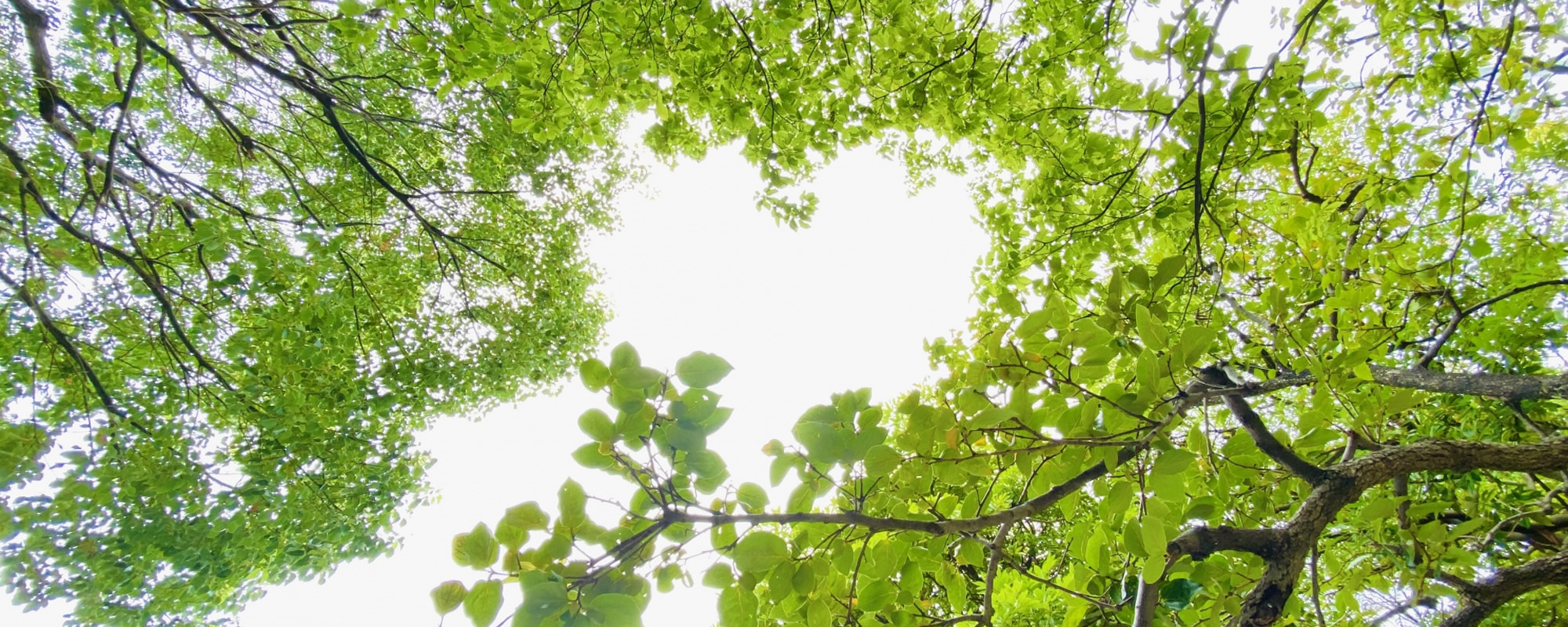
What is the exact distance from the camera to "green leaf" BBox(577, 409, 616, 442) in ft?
3.02

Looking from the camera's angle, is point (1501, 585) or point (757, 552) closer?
point (757, 552)

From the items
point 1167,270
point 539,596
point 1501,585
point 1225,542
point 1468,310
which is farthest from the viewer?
point 1468,310

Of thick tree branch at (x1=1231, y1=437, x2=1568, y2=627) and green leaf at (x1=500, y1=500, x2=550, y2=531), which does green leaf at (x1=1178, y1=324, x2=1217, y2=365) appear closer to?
thick tree branch at (x1=1231, y1=437, x2=1568, y2=627)

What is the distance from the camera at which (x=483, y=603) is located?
0.89 metres

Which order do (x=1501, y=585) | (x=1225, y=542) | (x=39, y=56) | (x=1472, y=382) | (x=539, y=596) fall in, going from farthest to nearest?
(x=39, y=56), (x=1472, y=382), (x=1501, y=585), (x=1225, y=542), (x=539, y=596)

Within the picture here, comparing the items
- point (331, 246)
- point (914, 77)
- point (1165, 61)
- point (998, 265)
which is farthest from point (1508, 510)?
point (331, 246)

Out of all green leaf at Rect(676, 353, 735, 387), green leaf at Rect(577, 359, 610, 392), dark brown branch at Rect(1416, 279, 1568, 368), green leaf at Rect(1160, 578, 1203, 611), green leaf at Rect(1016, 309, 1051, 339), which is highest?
dark brown branch at Rect(1416, 279, 1568, 368)

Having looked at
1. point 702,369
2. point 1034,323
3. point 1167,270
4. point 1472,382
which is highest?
point 1472,382

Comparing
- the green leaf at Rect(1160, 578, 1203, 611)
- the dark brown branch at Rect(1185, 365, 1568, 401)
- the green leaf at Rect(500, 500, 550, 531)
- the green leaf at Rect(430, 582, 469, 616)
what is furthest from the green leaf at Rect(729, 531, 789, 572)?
the dark brown branch at Rect(1185, 365, 1568, 401)

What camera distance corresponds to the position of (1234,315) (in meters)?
3.66

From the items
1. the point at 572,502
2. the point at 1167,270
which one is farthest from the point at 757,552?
the point at 1167,270

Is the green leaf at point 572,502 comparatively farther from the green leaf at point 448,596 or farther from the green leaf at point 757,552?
the green leaf at point 757,552

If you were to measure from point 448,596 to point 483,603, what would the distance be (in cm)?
5

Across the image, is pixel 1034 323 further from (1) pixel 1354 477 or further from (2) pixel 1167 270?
(1) pixel 1354 477
